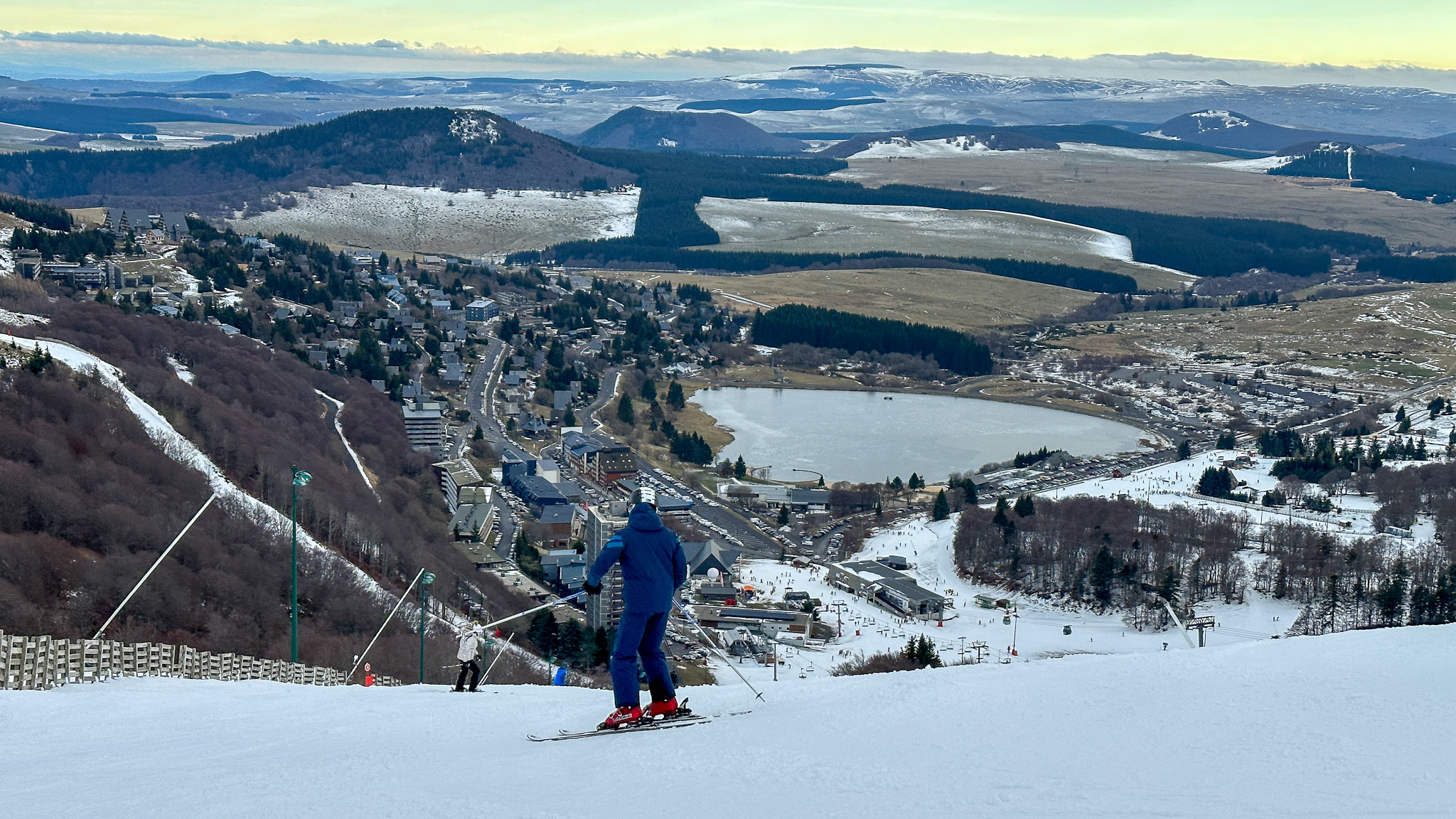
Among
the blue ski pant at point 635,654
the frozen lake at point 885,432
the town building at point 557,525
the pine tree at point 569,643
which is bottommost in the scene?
the frozen lake at point 885,432

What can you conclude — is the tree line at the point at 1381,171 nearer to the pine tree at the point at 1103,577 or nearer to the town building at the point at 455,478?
the pine tree at the point at 1103,577

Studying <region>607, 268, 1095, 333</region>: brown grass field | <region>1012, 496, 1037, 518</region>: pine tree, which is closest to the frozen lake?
<region>1012, 496, 1037, 518</region>: pine tree

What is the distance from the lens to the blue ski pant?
6.49 meters

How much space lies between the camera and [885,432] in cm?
4281

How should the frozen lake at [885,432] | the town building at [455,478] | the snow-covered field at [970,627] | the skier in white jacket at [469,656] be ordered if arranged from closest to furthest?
the skier in white jacket at [469,656] < the snow-covered field at [970,627] < the town building at [455,478] < the frozen lake at [885,432]

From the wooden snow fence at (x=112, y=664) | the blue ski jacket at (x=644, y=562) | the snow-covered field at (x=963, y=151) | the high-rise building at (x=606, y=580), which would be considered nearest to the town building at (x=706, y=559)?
the high-rise building at (x=606, y=580)

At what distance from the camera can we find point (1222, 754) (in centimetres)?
576

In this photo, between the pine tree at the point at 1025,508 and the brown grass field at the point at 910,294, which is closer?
the pine tree at the point at 1025,508

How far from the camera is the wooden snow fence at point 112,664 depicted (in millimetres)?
7844

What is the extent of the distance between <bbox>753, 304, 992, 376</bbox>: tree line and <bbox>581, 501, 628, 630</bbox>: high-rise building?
3404 centimetres

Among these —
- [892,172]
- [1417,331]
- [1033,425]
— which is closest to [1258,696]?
[1033,425]

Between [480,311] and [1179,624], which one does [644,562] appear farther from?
[480,311]

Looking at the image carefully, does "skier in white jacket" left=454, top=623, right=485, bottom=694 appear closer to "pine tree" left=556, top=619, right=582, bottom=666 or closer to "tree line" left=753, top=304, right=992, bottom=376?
"pine tree" left=556, top=619, right=582, bottom=666

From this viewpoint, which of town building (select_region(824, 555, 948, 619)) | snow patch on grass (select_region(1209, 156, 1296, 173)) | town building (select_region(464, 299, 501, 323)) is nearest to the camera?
town building (select_region(824, 555, 948, 619))
